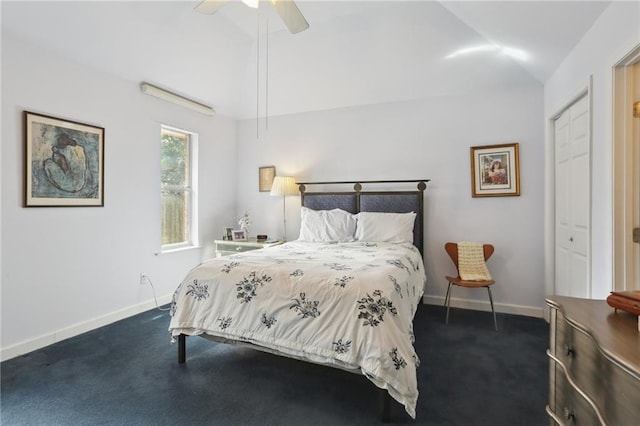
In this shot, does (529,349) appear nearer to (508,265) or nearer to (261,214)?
(508,265)

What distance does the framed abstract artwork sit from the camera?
101 inches

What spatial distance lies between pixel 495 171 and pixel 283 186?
258cm

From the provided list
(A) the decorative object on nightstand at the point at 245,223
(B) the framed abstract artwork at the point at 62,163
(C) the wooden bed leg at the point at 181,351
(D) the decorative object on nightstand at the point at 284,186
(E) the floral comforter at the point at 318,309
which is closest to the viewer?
(E) the floral comforter at the point at 318,309

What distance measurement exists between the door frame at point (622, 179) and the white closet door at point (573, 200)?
394mm

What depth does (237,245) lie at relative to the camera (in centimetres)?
413

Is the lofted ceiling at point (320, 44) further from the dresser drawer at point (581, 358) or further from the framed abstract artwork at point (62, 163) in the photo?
the dresser drawer at point (581, 358)

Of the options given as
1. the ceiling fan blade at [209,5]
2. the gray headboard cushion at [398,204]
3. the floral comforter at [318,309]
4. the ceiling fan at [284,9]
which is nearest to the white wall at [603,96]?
the floral comforter at [318,309]

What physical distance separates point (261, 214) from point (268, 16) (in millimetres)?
2585

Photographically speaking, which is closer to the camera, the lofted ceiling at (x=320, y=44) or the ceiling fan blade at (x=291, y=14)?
the ceiling fan blade at (x=291, y=14)

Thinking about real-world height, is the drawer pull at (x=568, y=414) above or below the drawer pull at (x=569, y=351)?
below

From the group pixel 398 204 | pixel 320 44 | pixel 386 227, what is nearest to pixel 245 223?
pixel 386 227

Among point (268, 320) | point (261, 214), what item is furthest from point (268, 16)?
point (268, 320)

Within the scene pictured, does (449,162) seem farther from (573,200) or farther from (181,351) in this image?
(181,351)

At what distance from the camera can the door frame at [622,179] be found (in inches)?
70.0
